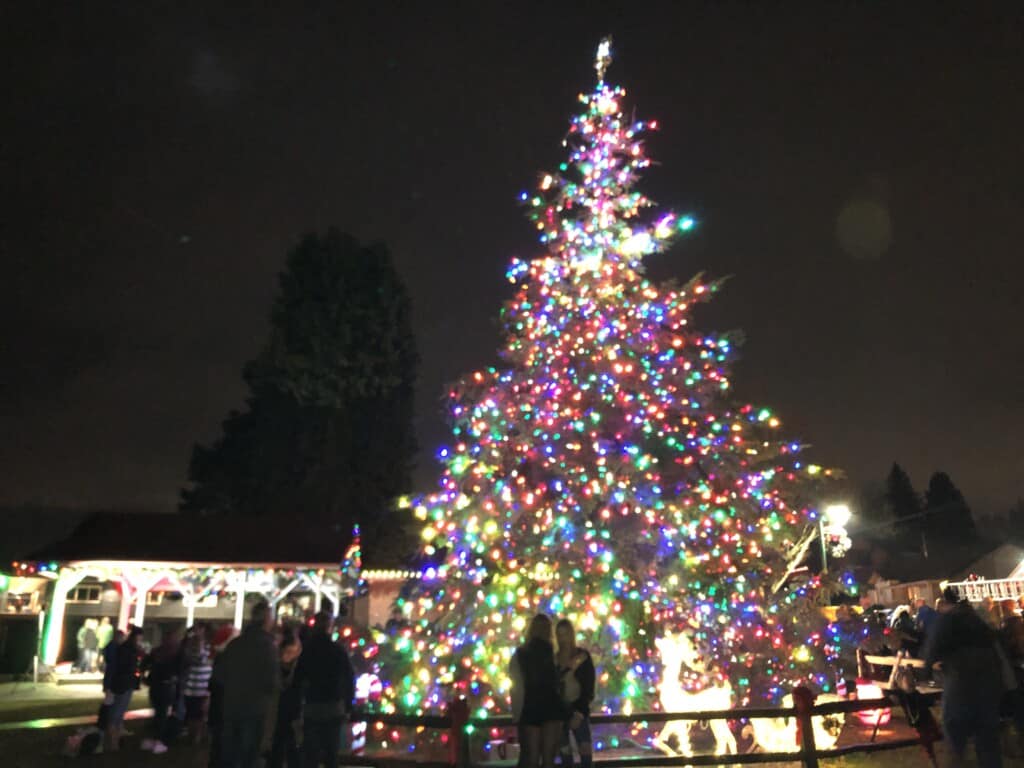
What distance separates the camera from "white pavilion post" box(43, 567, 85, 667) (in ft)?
69.6

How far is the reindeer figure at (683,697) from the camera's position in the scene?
8719mm

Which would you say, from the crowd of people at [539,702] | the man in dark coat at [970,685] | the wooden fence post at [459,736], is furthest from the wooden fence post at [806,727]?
the wooden fence post at [459,736]

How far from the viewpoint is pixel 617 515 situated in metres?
9.62

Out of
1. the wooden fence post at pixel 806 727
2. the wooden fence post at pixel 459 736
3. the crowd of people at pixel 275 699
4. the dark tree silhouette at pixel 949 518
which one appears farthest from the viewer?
the dark tree silhouette at pixel 949 518

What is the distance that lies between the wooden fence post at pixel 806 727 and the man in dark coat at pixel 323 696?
431cm

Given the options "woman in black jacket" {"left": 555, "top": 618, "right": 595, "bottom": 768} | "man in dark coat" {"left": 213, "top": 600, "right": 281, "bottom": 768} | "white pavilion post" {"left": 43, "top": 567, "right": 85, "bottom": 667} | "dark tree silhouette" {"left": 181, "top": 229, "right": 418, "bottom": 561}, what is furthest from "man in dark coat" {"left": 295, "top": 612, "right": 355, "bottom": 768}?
"dark tree silhouette" {"left": 181, "top": 229, "right": 418, "bottom": 561}

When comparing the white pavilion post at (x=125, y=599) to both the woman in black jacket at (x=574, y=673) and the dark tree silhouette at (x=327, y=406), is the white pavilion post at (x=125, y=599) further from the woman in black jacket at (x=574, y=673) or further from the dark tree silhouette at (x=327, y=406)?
the woman in black jacket at (x=574, y=673)

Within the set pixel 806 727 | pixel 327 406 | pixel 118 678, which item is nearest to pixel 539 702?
pixel 806 727

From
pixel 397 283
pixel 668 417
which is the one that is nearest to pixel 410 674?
pixel 668 417

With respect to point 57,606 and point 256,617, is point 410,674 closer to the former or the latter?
A: point 256,617

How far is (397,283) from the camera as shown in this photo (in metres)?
39.2

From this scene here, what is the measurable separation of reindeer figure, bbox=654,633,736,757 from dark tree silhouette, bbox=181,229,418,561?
24541mm

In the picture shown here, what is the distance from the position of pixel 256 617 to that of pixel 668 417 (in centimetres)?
606

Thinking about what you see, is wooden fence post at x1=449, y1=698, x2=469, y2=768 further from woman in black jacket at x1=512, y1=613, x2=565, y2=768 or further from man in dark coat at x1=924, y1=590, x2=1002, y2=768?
man in dark coat at x1=924, y1=590, x2=1002, y2=768
